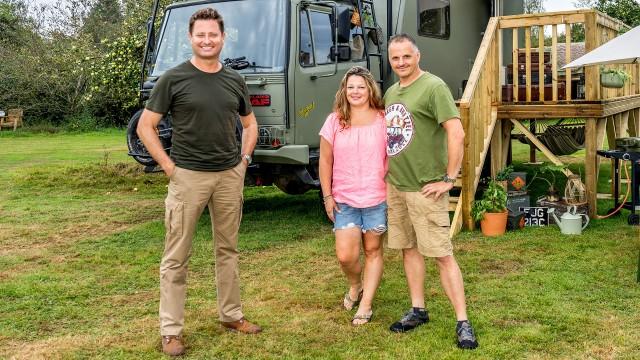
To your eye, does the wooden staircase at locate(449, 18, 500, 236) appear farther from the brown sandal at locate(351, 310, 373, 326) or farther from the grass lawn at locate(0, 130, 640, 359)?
the brown sandal at locate(351, 310, 373, 326)

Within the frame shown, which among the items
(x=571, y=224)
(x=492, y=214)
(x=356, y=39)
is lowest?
(x=571, y=224)

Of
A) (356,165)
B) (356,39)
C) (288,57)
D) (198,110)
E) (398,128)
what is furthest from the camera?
(356,39)

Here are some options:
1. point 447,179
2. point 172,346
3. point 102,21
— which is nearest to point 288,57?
point 447,179

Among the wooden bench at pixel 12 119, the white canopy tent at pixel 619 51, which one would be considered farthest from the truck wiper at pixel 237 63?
the wooden bench at pixel 12 119

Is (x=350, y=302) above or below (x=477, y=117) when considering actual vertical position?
below

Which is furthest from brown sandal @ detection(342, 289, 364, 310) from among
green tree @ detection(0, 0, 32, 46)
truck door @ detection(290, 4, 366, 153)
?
green tree @ detection(0, 0, 32, 46)

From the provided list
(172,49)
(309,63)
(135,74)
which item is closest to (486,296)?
(309,63)

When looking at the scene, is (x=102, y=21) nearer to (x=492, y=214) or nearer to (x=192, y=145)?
(x=492, y=214)

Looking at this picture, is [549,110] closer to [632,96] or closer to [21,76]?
[632,96]

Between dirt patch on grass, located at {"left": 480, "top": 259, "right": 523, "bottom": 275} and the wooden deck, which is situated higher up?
the wooden deck

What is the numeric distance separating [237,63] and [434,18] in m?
2.89

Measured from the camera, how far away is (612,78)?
7.37 m

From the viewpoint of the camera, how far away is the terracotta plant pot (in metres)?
6.95

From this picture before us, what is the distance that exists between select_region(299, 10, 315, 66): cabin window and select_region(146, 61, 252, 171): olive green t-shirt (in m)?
3.00
